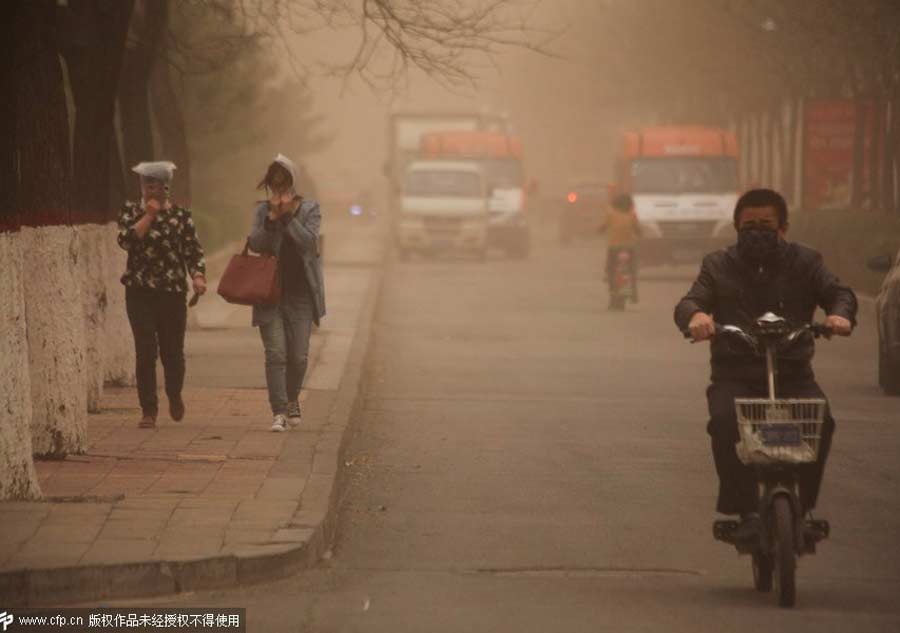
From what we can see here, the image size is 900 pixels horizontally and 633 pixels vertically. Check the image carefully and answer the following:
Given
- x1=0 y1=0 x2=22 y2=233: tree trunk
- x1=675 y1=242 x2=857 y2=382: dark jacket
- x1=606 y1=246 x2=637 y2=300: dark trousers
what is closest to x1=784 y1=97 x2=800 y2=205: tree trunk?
x1=606 y1=246 x2=637 y2=300: dark trousers

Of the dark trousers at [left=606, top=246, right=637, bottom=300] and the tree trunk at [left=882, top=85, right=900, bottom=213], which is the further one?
the tree trunk at [left=882, top=85, right=900, bottom=213]

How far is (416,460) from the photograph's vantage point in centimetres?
1296

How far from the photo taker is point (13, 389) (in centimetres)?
993

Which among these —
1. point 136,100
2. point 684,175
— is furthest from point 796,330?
point 684,175

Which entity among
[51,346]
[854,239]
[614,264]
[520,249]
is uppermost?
[51,346]

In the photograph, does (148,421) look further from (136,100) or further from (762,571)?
(762,571)

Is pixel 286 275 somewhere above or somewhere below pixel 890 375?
above

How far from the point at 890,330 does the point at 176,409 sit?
6.48 meters

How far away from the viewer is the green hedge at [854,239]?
3016 centimetres

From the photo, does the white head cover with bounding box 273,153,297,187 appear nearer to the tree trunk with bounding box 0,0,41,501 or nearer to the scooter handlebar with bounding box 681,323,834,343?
the tree trunk with bounding box 0,0,41,501

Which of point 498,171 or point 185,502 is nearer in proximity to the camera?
point 185,502

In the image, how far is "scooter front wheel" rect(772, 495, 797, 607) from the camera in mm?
7832

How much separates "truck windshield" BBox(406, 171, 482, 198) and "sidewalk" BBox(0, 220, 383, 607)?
29502 millimetres

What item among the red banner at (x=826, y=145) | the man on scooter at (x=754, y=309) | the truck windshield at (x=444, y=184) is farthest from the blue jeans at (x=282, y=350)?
the truck windshield at (x=444, y=184)
